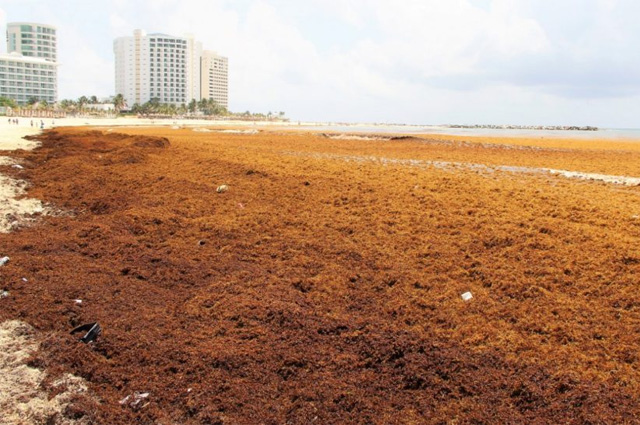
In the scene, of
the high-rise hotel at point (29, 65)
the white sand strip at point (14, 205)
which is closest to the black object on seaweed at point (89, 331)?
the white sand strip at point (14, 205)

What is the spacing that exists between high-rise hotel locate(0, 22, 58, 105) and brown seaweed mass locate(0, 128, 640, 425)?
170 m

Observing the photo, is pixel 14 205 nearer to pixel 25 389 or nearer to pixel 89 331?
pixel 89 331

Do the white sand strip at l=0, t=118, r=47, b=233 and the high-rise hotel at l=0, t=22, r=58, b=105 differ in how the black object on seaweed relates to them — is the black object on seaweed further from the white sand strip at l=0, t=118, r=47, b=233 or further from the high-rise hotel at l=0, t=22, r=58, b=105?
the high-rise hotel at l=0, t=22, r=58, b=105

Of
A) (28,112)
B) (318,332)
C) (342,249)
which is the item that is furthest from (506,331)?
(28,112)

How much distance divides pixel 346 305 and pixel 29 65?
7153 inches

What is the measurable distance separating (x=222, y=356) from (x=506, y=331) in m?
3.36

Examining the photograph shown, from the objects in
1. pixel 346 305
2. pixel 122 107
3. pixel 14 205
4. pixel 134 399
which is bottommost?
pixel 134 399

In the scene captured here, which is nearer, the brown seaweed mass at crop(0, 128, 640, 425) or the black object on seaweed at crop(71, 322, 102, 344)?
the brown seaweed mass at crop(0, 128, 640, 425)

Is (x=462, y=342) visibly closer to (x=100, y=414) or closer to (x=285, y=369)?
(x=285, y=369)

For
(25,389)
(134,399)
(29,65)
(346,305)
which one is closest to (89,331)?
(25,389)

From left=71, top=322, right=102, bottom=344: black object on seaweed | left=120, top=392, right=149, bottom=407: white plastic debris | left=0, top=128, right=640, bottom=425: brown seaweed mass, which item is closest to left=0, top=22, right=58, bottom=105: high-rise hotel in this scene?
left=0, top=128, right=640, bottom=425: brown seaweed mass

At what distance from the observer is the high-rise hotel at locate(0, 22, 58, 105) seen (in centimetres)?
14950

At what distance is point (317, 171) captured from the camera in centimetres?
1483

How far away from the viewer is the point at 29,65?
154500mm
